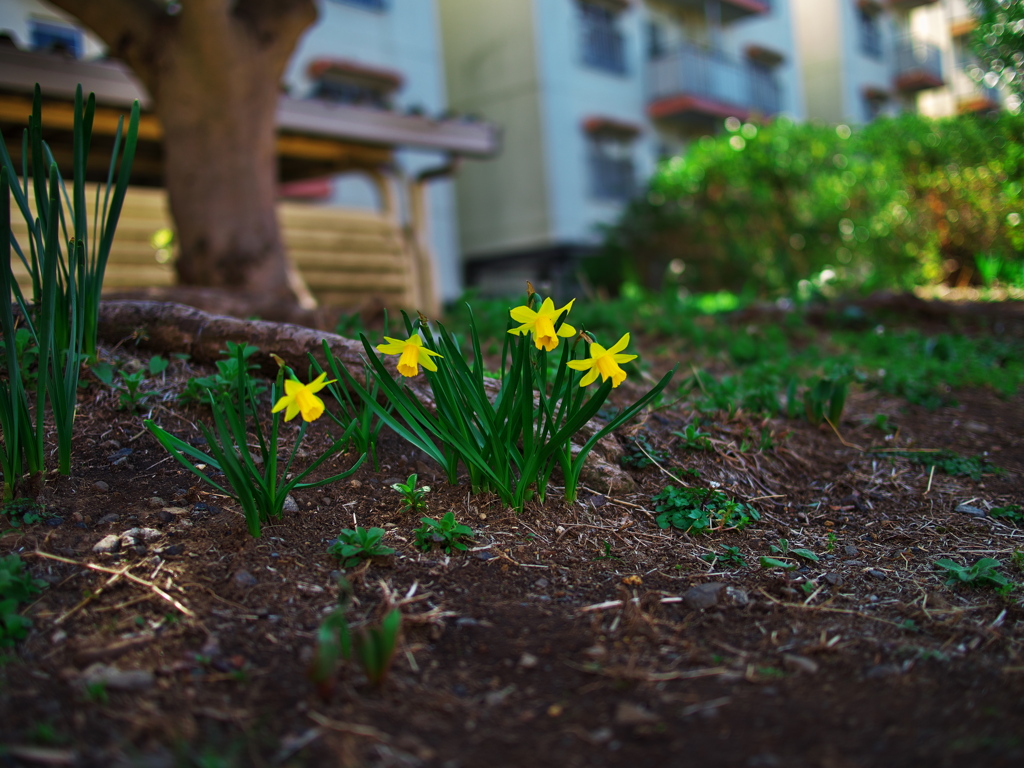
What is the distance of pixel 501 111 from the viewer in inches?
558

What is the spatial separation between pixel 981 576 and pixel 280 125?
19.9 feet

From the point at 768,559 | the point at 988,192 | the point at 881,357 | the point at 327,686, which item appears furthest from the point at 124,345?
the point at 988,192

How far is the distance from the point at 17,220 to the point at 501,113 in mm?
9965

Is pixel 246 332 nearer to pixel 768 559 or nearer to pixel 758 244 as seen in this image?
pixel 768 559

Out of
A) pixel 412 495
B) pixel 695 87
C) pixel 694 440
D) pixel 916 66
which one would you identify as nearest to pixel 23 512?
pixel 412 495

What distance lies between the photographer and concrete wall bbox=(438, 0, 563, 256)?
44.9 feet

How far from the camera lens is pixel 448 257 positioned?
511 inches

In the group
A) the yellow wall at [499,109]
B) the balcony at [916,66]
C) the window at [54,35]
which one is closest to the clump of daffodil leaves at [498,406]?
the window at [54,35]

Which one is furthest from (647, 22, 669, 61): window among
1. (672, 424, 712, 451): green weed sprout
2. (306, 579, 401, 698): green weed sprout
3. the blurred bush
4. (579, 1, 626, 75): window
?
(306, 579, 401, 698): green weed sprout

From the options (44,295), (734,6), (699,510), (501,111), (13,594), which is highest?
(734,6)

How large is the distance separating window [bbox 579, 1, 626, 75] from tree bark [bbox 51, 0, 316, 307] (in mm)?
10648

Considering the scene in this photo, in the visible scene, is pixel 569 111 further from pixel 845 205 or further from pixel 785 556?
pixel 785 556

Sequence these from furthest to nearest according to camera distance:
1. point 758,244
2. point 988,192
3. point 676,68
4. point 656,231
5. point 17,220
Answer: point 676,68, point 656,231, point 758,244, point 988,192, point 17,220

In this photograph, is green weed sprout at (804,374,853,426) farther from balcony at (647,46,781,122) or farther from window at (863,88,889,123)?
window at (863,88,889,123)
